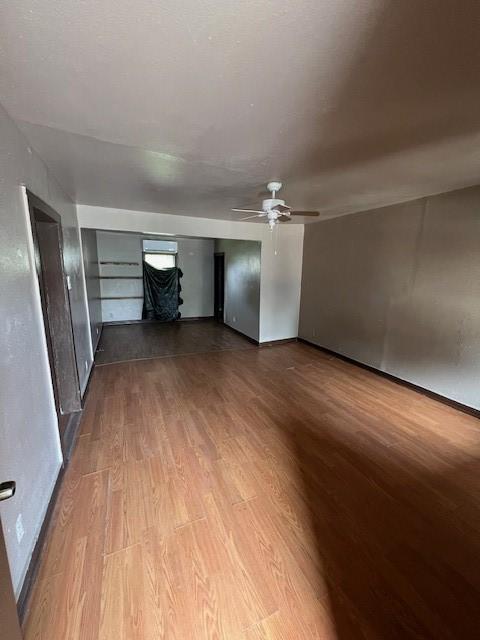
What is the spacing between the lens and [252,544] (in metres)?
1.44

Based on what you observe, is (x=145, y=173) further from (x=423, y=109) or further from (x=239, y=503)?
(x=239, y=503)

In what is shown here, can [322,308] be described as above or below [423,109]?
below

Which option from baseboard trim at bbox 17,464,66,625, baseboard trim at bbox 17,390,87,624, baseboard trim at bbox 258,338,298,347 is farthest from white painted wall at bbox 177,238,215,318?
baseboard trim at bbox 17,464,66,625

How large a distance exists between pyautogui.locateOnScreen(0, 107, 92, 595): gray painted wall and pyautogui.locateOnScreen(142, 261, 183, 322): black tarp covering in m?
4.87

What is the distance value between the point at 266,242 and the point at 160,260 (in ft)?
11.0

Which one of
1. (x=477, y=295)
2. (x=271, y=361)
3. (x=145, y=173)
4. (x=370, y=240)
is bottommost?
(x=271, y=361)

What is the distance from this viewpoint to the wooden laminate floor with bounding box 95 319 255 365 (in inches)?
182

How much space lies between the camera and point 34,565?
130 centimetres

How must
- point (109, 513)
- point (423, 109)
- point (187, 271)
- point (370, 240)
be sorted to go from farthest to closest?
point (187, 271), point (370, 240), point (109, 513), point (423, 109)

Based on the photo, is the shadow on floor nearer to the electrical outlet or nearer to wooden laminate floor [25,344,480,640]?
wooden laminate floor [25,344,480,640]

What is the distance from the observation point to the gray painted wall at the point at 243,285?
513 cm

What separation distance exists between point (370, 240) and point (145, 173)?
313cm

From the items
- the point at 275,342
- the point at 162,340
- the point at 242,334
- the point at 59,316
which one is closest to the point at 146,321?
the point at 162,340

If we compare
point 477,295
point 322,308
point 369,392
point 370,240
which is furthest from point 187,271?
point 477,295
